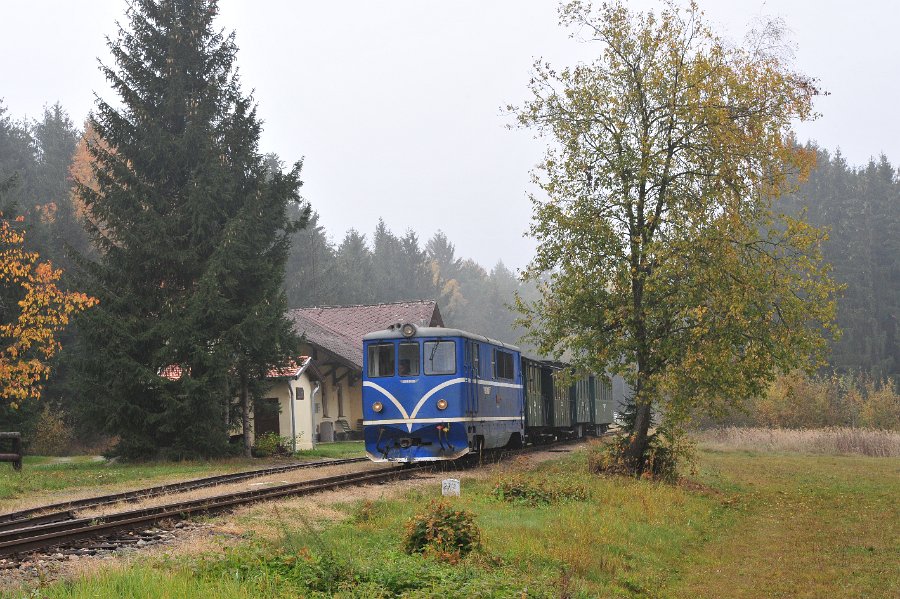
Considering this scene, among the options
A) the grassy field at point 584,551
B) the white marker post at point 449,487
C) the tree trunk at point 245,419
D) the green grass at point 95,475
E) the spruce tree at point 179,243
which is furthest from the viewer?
the tree trunk at point 245,419

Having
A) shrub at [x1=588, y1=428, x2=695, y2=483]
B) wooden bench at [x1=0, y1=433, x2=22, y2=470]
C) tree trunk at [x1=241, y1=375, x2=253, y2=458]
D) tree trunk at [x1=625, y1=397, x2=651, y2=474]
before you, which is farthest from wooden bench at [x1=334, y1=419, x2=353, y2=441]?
tree trunk at [x1=625, y1=397, x2=651, y2=474]

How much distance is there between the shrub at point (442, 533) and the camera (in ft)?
31.2

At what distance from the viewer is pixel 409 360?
20.4m

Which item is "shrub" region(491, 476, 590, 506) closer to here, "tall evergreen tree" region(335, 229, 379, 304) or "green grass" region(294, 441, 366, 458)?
"green grass" region(294, 441, 366, 458)

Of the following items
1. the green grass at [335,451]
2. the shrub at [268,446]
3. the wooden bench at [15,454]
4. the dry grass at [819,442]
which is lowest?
the dry grass at [819,442]

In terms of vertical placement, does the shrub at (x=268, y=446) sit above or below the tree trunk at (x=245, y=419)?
below

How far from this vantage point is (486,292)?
135875mm

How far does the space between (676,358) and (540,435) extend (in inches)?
535

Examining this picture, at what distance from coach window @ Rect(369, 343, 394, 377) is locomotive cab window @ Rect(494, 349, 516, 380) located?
3341mm

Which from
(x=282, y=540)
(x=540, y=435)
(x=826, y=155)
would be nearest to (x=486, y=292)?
(x=826, y=155)

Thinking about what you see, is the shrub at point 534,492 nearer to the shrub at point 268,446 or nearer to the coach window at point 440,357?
the coach window at point 440,357

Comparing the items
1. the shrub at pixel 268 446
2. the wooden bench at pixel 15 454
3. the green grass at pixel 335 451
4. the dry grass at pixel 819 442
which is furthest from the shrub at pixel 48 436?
the dry grass at pixel 819 442

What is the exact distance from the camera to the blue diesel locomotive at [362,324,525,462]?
781 inches

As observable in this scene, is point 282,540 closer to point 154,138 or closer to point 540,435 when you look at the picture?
point 154,138
